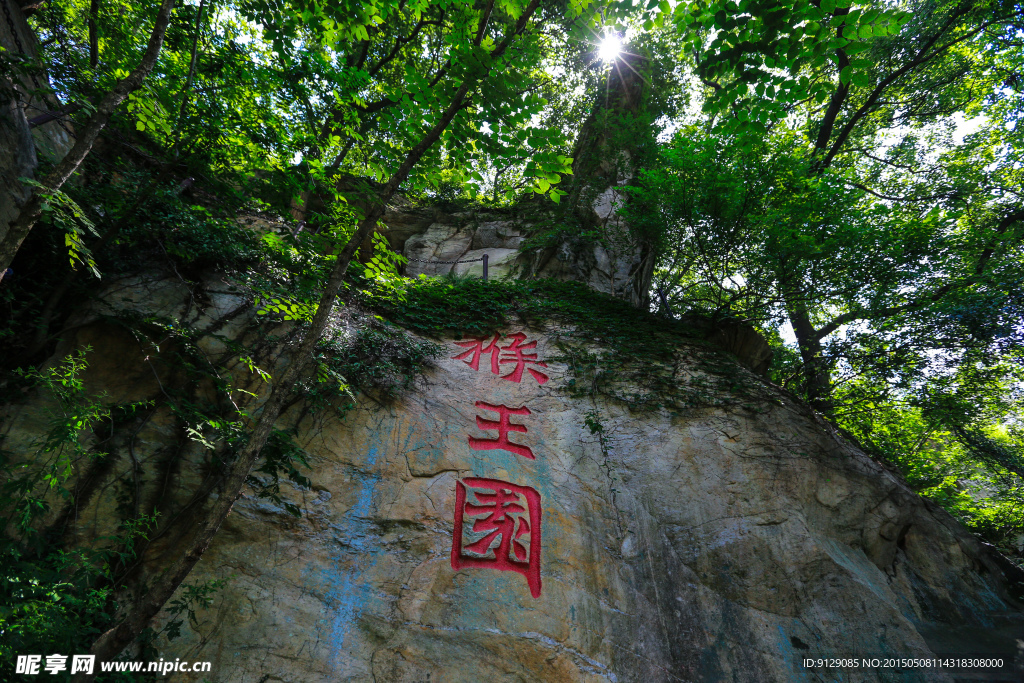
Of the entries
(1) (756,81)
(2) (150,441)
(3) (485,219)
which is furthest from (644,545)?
(3) (485,219)

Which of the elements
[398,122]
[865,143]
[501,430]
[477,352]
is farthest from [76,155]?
[865,143]

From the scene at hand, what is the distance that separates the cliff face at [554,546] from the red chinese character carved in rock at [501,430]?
23 millimetres

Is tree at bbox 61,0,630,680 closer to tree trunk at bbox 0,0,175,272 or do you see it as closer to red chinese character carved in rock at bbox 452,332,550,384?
tree trunk at bbox 0,0,175,272

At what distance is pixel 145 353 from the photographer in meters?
4.07

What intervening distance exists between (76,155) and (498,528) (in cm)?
414

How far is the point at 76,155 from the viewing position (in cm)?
261

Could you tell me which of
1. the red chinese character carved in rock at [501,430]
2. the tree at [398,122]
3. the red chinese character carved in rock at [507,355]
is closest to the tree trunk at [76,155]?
the tree at [398,122]

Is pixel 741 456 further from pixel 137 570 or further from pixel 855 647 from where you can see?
pixel 137 570

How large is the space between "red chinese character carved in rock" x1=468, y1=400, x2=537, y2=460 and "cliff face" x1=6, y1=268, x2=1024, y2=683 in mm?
23

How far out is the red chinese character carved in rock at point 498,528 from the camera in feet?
13.7

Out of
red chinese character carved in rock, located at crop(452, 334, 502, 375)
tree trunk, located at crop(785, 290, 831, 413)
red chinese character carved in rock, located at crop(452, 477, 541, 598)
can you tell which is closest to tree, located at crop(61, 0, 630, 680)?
red chinese character carved in rock, located at crop(452, 477, 541, 598)

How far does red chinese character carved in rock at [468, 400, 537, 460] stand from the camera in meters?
5.00

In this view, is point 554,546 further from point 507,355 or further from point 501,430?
point 507,355

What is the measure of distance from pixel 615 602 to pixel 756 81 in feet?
14.6
